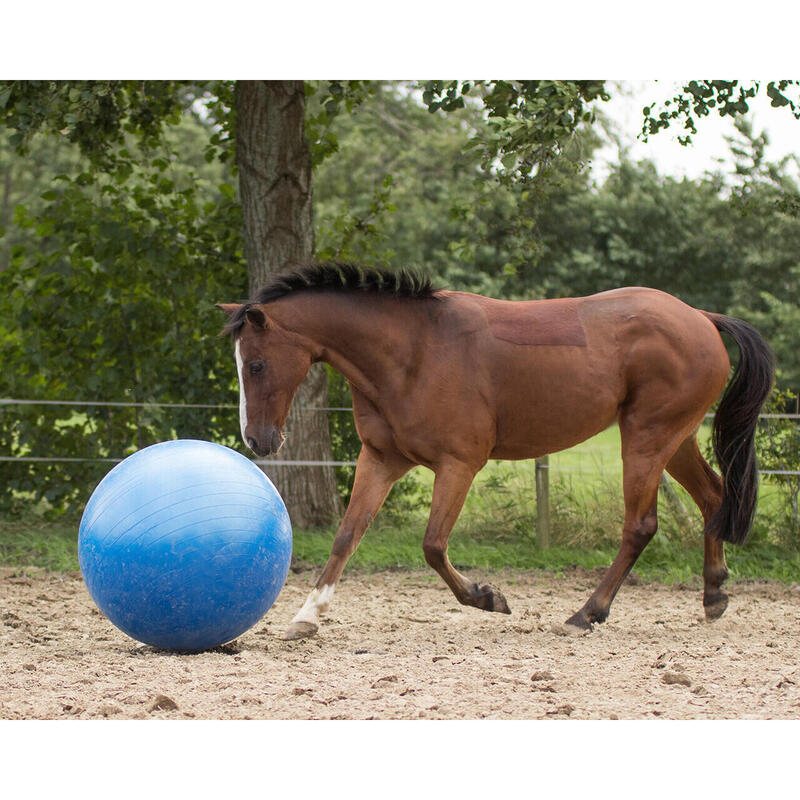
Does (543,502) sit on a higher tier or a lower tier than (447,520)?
lower

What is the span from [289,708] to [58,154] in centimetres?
2787

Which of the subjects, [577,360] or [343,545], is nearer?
[343,545]

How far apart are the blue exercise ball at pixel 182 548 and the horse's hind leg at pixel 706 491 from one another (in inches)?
102

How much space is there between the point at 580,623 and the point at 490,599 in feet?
1.63

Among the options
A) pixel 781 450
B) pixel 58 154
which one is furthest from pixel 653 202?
pixel 58 154

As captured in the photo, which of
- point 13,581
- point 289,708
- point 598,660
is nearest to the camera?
point 289,708

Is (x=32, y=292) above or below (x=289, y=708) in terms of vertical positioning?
above

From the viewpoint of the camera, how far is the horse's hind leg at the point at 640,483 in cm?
544

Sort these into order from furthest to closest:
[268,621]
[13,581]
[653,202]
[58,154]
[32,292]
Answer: [58,154] → [653,202] → [32,292] → [13,581] → [268,621]

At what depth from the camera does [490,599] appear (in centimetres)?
532

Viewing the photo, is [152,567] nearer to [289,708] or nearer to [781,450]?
[289,708]

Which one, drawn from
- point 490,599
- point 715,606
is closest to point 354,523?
point 490,599

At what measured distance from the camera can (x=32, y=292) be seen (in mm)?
8742

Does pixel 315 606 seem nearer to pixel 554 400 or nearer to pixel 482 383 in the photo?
pixel 482 383
